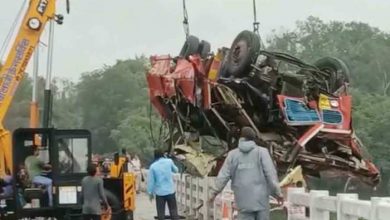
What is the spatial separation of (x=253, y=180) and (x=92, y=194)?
431 centimetres

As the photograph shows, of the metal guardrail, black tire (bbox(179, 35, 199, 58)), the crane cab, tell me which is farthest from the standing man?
black tire (bbox(179, 35, 199, 58))

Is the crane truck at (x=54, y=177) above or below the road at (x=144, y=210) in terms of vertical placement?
above

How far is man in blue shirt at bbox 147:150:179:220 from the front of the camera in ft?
54.9

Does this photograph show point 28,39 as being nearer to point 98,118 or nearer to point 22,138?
point 22,138

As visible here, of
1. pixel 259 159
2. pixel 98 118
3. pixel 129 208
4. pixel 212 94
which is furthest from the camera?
pixel 98 118

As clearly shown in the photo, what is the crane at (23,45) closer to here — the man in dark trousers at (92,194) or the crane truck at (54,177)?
the crane truck at (54,177)

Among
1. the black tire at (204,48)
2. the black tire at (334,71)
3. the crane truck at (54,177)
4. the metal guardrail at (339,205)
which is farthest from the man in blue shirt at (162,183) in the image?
the black tire at (204,48)

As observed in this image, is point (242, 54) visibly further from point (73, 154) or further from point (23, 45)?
point (23, 45)

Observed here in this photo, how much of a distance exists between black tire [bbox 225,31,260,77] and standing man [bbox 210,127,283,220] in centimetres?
836

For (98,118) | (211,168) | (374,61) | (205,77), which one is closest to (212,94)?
(205,77)

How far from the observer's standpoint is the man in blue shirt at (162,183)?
54.9 feet

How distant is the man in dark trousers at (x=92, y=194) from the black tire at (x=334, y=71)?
7.48 m

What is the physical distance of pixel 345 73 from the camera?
818 inches

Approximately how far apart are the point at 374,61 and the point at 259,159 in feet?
242
